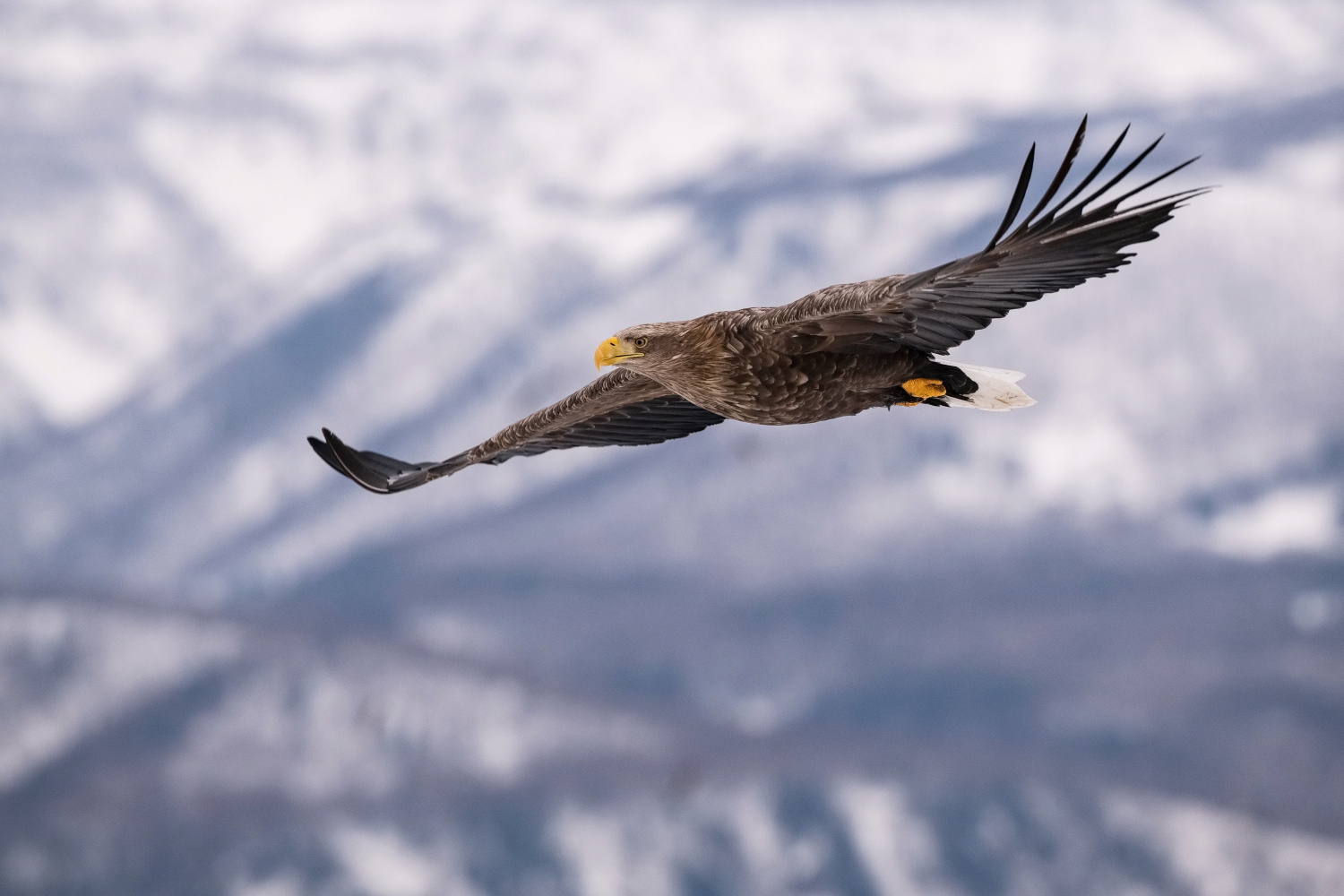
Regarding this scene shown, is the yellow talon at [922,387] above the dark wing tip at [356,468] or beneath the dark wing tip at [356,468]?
beneath

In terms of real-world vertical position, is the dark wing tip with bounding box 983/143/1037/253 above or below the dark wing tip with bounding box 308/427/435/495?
below

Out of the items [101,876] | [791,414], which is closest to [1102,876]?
[101,876]

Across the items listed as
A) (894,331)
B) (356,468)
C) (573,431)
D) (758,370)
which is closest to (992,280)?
(894,331)

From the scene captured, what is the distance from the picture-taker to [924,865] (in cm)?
15888

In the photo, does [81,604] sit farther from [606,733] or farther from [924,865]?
[924,865]

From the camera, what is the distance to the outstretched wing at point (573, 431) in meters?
10.8

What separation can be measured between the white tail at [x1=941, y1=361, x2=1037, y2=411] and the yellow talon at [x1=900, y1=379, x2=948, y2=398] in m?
0.21

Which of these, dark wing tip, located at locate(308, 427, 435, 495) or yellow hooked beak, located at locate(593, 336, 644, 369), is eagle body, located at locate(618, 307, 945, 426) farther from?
dark wing tip, located at locate(308, 427, 435, 495)

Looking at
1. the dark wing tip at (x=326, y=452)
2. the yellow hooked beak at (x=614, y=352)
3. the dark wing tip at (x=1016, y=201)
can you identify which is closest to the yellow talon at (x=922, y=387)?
the dark wing tip at (x=1016, y=201)

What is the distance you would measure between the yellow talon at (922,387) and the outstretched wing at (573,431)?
182 cm

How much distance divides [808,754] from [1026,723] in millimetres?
35542

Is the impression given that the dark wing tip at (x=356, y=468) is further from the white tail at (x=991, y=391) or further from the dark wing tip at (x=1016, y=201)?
the dark wing tip at (x=1016, y=201)

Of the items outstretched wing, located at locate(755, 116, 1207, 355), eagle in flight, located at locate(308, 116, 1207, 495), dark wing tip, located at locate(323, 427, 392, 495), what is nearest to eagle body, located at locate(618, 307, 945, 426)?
eagle in flight, located at locate(308, 116, 1207, 495)

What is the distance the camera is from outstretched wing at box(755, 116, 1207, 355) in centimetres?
805
